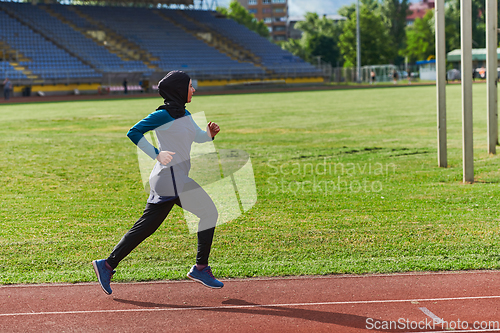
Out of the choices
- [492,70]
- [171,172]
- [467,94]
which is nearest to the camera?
[171,172]

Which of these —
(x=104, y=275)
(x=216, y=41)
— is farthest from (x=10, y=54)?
(x=104, y=275)

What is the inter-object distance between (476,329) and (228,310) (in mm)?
1854

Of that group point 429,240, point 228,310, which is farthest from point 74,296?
point 429,240

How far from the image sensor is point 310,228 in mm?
6832

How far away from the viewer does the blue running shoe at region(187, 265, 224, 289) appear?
479 centimetres

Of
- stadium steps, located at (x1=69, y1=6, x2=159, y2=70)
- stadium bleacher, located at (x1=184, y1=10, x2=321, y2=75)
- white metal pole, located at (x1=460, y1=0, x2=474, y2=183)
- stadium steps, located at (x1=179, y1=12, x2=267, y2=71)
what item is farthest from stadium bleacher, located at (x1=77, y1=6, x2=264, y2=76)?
white metal pole, located at (x1=460, y1=0, x2=474, y2=183)

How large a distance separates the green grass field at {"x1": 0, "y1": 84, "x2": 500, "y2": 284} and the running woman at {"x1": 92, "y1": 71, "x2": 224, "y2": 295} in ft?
1.71

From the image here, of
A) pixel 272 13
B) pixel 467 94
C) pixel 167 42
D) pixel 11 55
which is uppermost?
pixel 272 13

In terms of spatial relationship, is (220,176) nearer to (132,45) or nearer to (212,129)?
(212,129)

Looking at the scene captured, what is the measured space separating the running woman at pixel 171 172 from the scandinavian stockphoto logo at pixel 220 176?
0.04m

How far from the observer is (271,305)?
14.8 feet

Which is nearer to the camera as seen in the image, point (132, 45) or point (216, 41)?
point (132, 45)

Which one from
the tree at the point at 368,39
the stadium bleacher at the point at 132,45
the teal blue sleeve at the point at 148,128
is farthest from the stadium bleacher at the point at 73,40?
the teal blue sleeve at the point at 148,128

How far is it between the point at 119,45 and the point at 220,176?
50.9 meters
